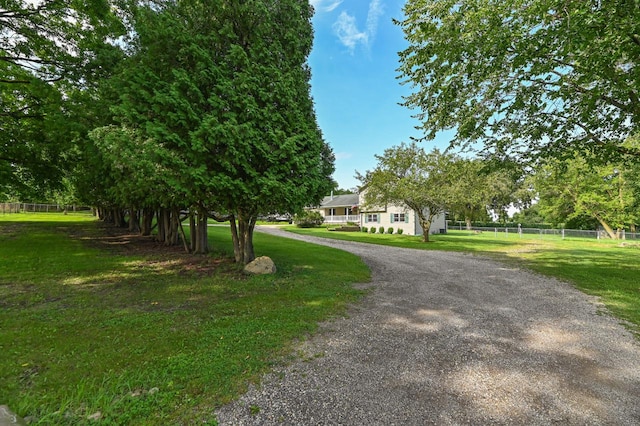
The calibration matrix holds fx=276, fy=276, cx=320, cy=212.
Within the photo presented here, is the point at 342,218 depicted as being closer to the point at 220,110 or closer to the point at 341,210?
the point at 341,210

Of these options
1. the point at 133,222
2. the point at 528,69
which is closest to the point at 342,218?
the point at 133,222

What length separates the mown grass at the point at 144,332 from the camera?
8.93ft

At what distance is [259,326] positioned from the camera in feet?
15.4

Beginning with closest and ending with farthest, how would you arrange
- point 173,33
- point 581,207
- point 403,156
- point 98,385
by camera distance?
point 98,385 → point 173,33 → point 403,156 → point 581,207

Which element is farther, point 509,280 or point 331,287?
point 509,280

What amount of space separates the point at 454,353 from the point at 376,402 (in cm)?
170

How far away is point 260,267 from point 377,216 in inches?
1064

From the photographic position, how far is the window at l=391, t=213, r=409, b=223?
1227 inches

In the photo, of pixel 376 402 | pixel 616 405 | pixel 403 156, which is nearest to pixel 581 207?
pixel 403 156

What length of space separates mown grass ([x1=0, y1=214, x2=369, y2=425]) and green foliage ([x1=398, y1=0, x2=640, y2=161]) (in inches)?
242

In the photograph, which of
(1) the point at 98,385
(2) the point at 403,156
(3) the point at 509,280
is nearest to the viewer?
(1) the point at 98,385

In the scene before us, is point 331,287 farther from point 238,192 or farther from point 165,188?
point 165,188

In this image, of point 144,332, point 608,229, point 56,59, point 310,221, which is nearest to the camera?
point 144,332

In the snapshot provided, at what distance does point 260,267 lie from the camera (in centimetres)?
862
